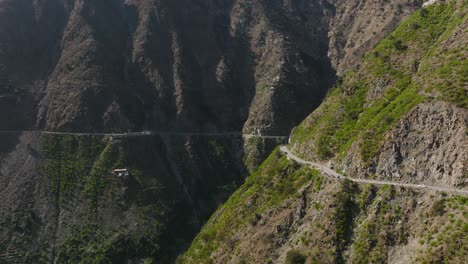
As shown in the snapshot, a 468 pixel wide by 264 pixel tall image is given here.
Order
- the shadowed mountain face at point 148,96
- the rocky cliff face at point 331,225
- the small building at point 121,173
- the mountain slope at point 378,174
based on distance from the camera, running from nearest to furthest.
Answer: the rocky cliff face at point 331,225 → the mountain slope at point 378,174 → the shadowed mountain face at point 148,96 → the small building at point 121,173

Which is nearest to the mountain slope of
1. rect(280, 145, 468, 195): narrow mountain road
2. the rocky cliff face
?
the rocky cliff face

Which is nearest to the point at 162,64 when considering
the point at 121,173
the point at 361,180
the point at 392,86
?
the point at 121,173

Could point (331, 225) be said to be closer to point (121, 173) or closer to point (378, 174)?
point (378, 174)

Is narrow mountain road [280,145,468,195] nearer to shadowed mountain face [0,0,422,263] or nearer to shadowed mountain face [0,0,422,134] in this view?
shadowed mountain face [0,0,422,263]

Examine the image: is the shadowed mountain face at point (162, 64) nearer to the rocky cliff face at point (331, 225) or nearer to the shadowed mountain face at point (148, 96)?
the shadowed mountain face at point (148, 96)

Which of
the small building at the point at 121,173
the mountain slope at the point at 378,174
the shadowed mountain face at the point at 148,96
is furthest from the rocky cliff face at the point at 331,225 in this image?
the small building at the point at 121,173

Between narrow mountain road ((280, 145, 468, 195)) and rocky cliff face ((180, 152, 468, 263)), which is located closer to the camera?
rocky cliff face ((180, 152, 468, 263))
